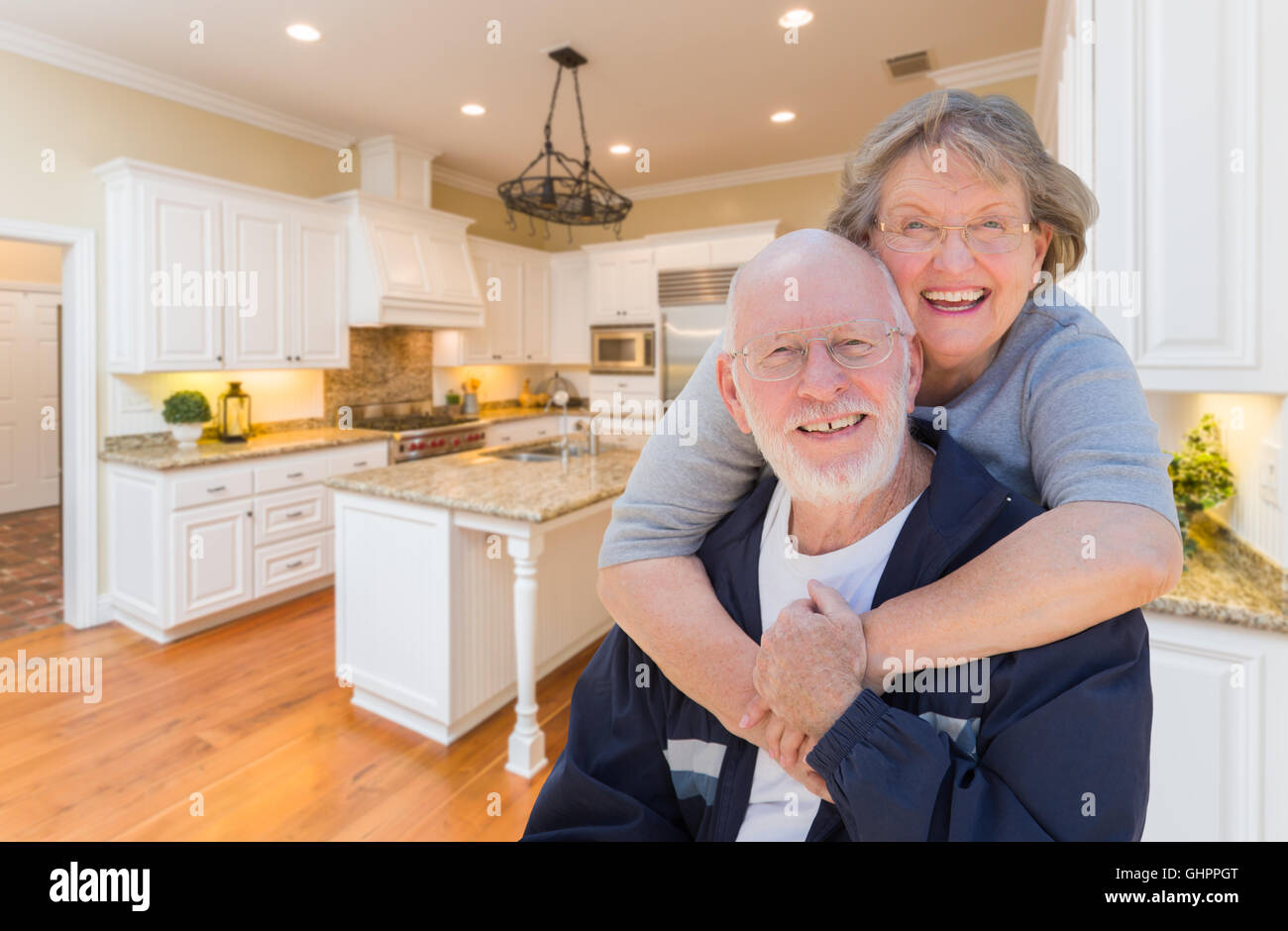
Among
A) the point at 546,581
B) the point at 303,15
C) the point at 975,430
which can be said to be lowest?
the point at 546,581

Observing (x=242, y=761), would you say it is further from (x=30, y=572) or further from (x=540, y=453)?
(x=30, y=572)

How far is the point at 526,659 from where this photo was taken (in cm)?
254

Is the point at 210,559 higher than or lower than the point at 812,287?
lower

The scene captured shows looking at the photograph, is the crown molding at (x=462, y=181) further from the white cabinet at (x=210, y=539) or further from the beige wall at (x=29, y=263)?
the beige wall at (x=29, y=263)

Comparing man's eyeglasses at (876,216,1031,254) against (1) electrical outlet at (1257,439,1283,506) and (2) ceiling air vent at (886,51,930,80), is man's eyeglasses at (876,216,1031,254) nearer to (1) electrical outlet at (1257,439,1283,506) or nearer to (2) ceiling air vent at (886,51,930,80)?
(1) electrical outlet at (1257,439,1283,506)

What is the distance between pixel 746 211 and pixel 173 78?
4.24 m

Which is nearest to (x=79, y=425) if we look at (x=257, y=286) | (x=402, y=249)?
(x=257, y=286)

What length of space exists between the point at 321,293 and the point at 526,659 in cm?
343

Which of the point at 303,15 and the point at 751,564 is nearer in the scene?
the point at 751,564

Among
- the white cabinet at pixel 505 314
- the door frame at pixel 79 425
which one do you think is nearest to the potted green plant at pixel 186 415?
the door frame at pixel 79 425
